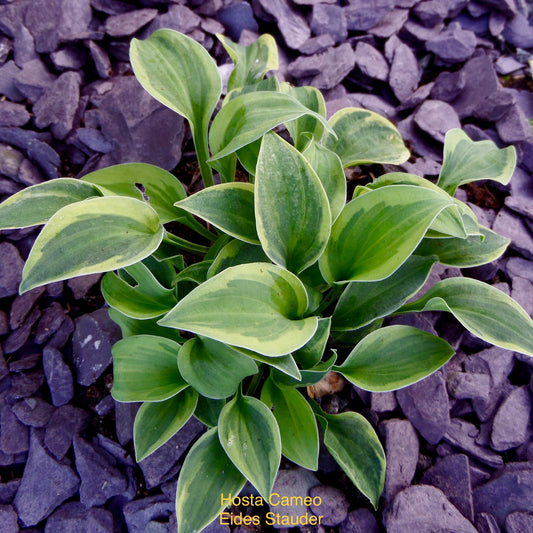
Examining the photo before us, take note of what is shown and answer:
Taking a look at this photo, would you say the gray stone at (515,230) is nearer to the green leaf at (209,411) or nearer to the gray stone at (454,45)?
the gray stone at (454,45)

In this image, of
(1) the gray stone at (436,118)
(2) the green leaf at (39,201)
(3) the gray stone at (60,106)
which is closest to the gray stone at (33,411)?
(2) the green leaf at (39,201)

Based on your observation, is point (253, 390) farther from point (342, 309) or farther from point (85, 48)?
point (85, 48)

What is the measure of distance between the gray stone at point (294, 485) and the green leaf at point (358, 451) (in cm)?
15

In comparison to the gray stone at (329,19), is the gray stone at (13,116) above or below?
below

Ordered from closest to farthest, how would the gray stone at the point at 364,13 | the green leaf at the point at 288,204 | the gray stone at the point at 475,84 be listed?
the green leaf at the point at 288,204
the gray stone at the point at 475,84
the gray stone at the point at 364,13

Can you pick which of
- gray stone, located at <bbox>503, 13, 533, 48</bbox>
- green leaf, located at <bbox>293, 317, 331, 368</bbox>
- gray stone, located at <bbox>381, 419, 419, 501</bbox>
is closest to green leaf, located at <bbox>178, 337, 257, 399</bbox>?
green leaf, located at <bbox>293, 317, 331, 368</bbox>

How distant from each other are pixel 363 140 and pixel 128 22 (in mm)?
956

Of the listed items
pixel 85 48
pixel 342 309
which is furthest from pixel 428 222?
pixel 85 48

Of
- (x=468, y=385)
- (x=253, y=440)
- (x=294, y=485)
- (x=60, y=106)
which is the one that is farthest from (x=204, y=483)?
(x=60, y=106)

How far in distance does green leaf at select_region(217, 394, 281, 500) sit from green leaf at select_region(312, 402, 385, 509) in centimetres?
16

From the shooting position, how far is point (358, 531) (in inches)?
41.6

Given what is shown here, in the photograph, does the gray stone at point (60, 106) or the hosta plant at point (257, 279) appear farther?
the gray stone at point (60, 106)

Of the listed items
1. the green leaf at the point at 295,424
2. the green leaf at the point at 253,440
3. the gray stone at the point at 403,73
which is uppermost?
the gray stone at the point at 403,73

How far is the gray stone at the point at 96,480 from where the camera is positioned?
113cm
